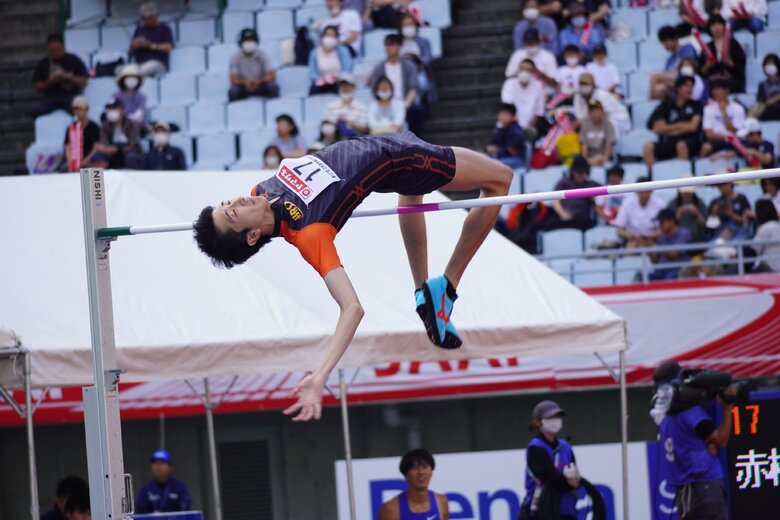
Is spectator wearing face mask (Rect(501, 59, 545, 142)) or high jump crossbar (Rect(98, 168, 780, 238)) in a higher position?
spectator wearing face mask (Rect(501, 59, 545, 142))

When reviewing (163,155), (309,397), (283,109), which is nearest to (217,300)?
(309,397)

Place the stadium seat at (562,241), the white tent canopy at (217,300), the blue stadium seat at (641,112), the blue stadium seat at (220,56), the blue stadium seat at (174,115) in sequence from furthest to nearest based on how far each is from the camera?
1. the blue stadium seat at (220,56)
2. the blue stadium seat at (174,115)
3. the blue stadium seat at (641,112)
4. the stadium seat at (562,241)
5. the white tent canopy at (217,300)

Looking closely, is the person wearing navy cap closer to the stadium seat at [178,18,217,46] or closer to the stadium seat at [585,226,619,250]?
the stadium seat at [585,226,619,250]

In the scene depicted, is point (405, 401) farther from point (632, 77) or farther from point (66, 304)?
point (66, 304)

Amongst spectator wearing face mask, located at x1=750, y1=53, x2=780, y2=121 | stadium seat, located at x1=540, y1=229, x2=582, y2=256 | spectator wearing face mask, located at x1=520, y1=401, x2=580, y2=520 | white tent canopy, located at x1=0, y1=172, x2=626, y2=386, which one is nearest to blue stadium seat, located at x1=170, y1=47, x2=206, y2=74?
stadium seat, located at x1=540, y1=229, x2=582, y2=256

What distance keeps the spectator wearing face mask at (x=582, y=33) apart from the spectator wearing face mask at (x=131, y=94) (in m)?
4.33

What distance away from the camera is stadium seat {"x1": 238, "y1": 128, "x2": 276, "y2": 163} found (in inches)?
520

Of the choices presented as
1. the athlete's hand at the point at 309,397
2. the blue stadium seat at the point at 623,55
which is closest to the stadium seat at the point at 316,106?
the blue stadium seat at the point at 623,55

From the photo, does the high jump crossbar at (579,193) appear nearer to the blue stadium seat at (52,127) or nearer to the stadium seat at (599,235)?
the stadium seat at (599,235)

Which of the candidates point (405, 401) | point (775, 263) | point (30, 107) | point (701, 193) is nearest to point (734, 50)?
point (701, 193)

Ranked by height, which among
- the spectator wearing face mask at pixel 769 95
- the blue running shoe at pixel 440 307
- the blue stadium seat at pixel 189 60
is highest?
the blue stadium seat at pixel 189 60

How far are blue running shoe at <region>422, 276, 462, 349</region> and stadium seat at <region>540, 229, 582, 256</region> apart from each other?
5.86 m

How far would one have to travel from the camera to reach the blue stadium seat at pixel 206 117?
45.1ft

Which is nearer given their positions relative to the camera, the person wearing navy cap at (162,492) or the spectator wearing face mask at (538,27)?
the person wearing navy cap at (162,492)
